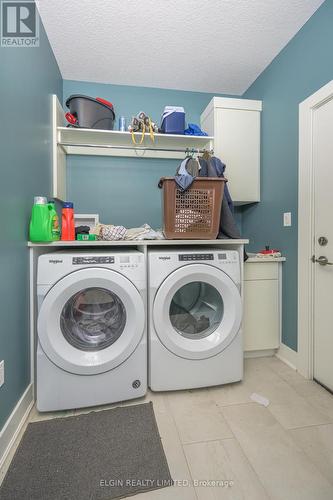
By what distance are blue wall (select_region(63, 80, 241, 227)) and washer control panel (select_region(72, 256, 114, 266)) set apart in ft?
3.61

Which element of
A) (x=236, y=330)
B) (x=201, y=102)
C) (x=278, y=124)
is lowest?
(x=236, y=330)

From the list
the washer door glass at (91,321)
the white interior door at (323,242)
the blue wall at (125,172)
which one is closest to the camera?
the washer door glass at (91,321)

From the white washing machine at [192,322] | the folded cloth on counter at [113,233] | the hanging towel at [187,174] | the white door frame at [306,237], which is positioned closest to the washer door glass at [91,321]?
the white washing machine at [192,322]

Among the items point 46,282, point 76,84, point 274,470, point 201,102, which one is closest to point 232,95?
point 201,102

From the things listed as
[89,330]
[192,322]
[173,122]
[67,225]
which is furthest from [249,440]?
[173,122]

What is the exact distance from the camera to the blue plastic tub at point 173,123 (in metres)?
2.05

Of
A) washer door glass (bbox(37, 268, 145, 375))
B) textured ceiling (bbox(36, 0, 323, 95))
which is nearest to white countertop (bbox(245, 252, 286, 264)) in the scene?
washer door glass (bbox(37, 268, 145, 375))

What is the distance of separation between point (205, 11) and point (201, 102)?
0.95 m

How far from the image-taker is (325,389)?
1.60m

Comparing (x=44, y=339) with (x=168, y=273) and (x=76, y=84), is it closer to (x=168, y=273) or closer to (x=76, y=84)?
(x=168, y=273)

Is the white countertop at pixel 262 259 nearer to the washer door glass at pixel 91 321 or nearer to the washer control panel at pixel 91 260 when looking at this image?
the washer door glass at pixel 91 321

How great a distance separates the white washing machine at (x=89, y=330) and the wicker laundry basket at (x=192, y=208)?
293mm

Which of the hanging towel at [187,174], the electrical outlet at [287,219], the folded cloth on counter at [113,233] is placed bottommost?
the folded cloth on counter at [113,233]

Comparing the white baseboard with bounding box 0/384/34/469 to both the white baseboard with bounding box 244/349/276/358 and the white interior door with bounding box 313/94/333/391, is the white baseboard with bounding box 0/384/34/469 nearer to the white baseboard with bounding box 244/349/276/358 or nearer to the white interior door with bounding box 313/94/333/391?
the white baseboard with bounding box 244/349/276/358
